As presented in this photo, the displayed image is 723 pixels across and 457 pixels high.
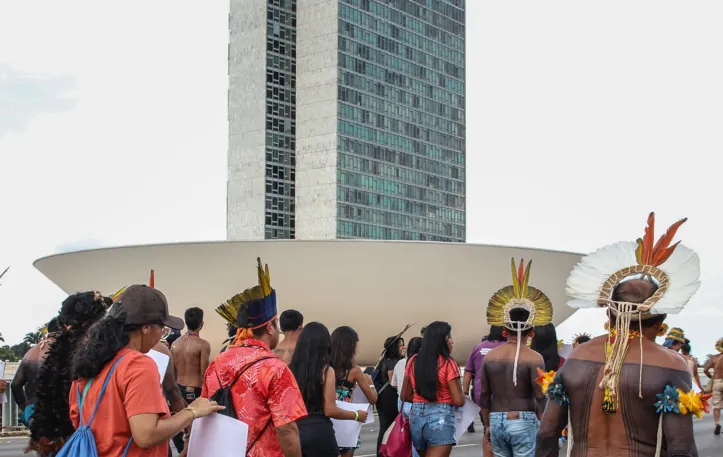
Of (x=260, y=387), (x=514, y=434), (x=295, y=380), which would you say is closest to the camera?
(x=260, y=387)

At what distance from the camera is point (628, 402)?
5004 millimetres

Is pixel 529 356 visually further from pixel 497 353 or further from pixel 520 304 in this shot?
pixel 520 304

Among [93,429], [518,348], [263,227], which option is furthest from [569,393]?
[263,227]

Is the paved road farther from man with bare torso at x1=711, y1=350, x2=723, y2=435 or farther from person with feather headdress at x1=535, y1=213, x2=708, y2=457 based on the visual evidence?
person with feather headdress at x1=535, y1=213, x2=708, y2=457

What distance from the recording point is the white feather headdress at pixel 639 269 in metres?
5.33

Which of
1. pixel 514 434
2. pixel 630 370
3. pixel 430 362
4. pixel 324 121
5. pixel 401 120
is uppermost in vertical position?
pixel 401 120

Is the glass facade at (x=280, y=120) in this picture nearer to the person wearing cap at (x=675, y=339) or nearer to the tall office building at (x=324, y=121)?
the tall office building at (x=324, y=121)

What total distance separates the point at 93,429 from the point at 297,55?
12017cm

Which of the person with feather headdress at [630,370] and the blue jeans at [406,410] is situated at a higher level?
the person with feather headdress at [630,370]

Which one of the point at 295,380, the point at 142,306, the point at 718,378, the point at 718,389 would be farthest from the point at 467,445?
the point at 142,306

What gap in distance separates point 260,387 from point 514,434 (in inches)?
160

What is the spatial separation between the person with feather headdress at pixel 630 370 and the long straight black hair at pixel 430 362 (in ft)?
14.1

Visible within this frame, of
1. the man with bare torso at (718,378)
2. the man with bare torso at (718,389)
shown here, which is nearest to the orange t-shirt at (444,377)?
the man with bare torso at (718,378)

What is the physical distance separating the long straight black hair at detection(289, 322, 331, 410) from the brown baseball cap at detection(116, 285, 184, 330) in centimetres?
256
